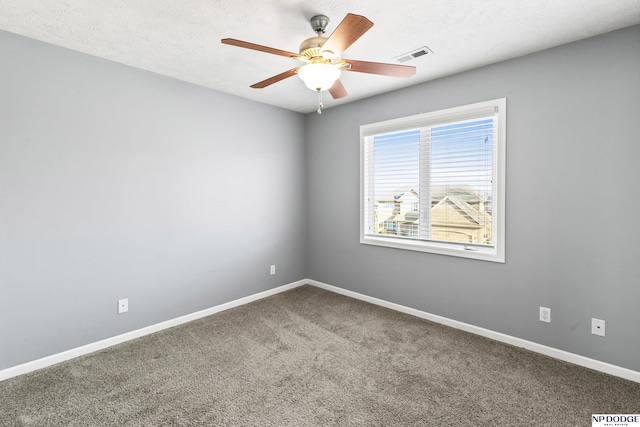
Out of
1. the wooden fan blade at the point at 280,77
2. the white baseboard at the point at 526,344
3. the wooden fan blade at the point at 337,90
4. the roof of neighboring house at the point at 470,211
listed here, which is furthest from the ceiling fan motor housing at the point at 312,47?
the white baseboard at the point at 526,344

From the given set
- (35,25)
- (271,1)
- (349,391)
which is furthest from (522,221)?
(35,25)

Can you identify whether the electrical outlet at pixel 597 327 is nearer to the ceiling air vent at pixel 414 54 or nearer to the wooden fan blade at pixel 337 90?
the ceiling air vent at pixel 414 54

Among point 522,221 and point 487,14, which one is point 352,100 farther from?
point 522,221

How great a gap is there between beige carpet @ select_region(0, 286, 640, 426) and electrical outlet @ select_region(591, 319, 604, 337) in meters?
0.30

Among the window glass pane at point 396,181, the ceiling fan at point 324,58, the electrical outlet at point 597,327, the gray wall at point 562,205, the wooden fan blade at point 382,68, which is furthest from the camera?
the window glass pane at point 396,181

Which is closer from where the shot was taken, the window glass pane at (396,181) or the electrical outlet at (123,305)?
the electrical outlet at (123,305)

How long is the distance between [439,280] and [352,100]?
2364 millimetres

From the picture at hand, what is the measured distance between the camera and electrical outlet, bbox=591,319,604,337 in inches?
89.7

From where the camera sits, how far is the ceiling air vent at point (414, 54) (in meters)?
2.44

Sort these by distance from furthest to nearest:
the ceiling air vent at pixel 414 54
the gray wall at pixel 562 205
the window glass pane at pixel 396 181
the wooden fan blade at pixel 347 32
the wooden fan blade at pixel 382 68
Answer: the window glass pane at pixel 396 181, the ceiling air vent at pixel 414 54, the gray wall at pixel 562 205, the wooden fan blade at pixel 382 68, the wooden fan blade at pixel 347 32

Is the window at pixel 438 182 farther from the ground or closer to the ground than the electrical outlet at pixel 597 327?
farther from the ground

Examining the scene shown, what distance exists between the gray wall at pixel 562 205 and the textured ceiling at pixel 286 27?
0.78ft

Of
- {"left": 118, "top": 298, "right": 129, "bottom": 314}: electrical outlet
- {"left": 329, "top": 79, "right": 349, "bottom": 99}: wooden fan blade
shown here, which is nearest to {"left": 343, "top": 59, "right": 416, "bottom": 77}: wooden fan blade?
{"left": 329, "top": 79, "right": 349, "bottom": 99}: wooden fan blade

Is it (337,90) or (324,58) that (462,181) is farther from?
(324,58)
